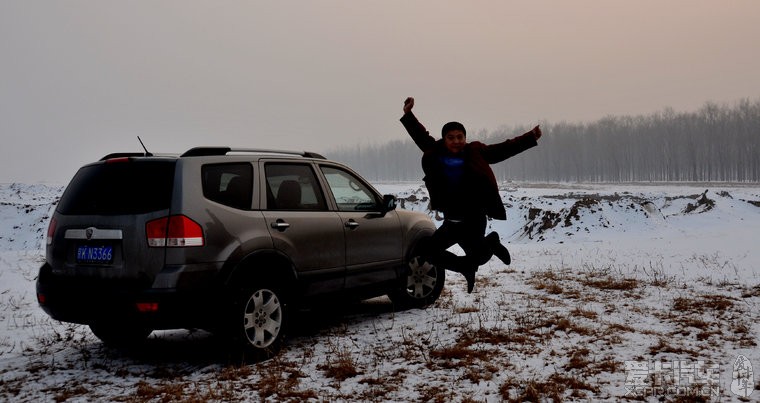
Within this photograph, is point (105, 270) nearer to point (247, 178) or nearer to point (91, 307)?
point (91, 307)

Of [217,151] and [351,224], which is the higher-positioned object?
[217,151]

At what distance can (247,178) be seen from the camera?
516 cm

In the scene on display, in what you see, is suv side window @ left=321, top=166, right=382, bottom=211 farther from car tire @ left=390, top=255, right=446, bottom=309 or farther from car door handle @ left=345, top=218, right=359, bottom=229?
car tire @ left=390, top=255, right=446, bottom=309

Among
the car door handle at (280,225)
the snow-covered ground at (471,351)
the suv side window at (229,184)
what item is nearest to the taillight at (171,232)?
the suv side window at (229,184)

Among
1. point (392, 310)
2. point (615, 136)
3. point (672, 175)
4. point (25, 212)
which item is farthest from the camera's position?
point (615, 136)

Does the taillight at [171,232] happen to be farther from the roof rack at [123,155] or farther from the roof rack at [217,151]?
the roof rack at [123,155]

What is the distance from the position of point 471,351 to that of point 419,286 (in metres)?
2.18

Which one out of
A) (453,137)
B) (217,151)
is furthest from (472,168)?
(217,151)

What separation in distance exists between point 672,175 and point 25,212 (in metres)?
97.3

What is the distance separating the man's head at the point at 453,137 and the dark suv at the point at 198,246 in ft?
4.79

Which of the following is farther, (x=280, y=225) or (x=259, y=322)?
(x=280, y=225)

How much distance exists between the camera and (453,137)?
5266 millimetres

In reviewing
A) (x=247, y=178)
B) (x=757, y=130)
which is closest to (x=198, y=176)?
(x=247, y=178)

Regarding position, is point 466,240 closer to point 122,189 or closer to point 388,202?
point 388,202
